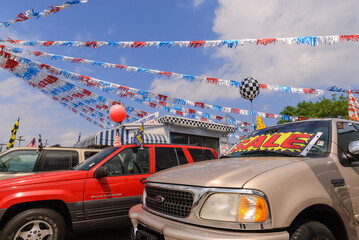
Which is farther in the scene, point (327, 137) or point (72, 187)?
point (72, 187)

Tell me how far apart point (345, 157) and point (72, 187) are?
151 inches

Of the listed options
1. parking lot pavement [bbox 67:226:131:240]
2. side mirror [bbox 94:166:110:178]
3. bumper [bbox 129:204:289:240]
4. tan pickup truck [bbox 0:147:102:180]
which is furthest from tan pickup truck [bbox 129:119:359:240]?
tan pickup truck [bbox 0:147:102:180]

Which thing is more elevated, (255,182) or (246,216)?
(255,182)

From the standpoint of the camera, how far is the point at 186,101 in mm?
12750

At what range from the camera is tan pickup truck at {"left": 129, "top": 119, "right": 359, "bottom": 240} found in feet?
5.85

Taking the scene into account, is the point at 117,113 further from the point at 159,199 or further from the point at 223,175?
the point at 223,175

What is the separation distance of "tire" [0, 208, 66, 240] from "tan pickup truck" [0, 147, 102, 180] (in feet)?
8.68

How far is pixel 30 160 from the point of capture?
588 cm

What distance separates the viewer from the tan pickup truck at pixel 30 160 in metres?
5.73

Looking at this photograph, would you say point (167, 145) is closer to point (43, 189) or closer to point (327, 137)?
point (43, 189)

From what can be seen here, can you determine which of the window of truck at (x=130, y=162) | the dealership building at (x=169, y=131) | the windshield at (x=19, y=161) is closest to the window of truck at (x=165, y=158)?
the window of truck at (x=130, y=162)

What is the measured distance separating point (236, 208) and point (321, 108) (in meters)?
30.6

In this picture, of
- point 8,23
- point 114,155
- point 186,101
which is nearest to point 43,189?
point 114,155

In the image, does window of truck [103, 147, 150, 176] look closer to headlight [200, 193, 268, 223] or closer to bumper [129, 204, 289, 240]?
bumper [129, 204, 289, 240]
